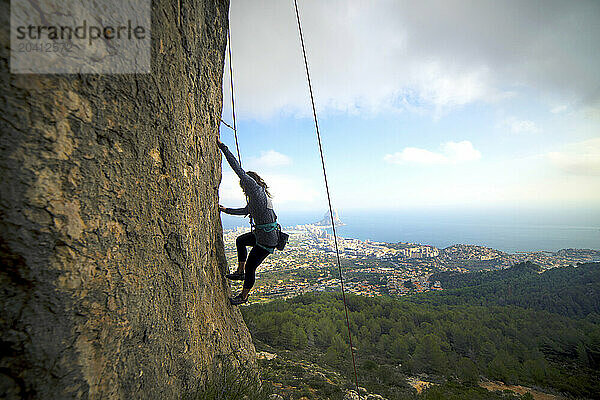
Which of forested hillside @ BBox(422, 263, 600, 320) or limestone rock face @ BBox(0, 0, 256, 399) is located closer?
limestone rock face @ BBox(0, 0, 256, 399)

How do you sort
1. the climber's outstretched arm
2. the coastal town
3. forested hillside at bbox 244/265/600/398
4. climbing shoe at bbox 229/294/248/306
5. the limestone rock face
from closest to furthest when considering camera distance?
the limestone rock face
the climber's outstretched arm
climbing shoe at bbox 229/294/248/306
forested hillside at bbox 244/265/600/398
the coastal town

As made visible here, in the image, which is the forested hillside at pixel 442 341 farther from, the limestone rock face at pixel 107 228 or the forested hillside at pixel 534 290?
the limestone rock face at pixel 107 228

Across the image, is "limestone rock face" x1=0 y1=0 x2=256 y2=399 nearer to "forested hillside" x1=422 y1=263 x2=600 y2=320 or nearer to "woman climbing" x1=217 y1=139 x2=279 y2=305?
"woman climbing" x1=217 y1=139 x2=279 y2=305

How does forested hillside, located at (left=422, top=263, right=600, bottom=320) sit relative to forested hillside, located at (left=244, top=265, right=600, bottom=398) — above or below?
below

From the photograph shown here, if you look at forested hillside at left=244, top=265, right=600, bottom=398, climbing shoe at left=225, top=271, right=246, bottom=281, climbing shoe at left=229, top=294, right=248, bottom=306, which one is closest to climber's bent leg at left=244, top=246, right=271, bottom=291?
climbing shoe at left=225, top=271, right=246, bottom=281

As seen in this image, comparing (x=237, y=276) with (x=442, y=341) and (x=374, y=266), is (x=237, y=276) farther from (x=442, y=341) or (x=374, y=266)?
(x=374, y=266)

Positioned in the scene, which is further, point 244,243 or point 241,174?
point 244,243

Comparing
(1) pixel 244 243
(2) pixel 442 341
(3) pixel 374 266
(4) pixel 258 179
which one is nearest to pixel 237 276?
(1) pixel 244 243

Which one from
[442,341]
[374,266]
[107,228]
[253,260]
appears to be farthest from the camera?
[374,266]
